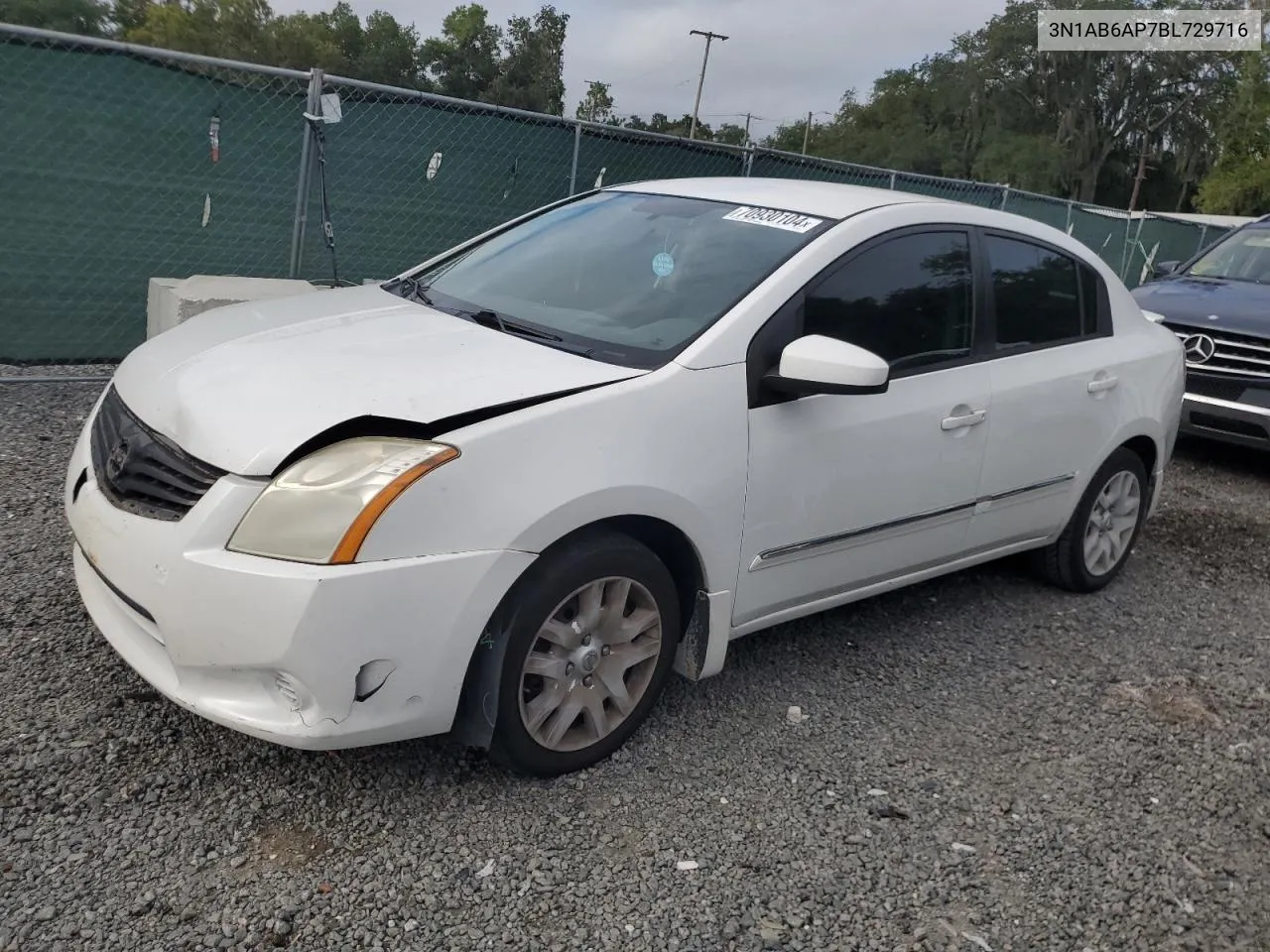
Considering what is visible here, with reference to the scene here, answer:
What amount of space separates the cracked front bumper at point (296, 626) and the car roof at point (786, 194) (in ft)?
5.73

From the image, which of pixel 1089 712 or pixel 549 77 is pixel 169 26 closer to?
pixel 549 77

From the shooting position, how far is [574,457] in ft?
8.92

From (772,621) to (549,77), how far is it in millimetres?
84140

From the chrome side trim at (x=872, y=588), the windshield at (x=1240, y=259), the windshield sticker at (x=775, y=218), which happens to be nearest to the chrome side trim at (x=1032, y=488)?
the chrome side trim at (x=872, y=588)

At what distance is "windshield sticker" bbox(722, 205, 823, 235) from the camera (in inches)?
139

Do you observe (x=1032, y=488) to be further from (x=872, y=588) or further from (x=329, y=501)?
(x=329, y=501)

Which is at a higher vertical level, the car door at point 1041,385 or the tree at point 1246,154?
the tree at point 1246,154

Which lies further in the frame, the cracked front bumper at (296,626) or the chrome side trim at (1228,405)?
the chrome side trim at (1228,405)

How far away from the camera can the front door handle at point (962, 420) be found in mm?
3673

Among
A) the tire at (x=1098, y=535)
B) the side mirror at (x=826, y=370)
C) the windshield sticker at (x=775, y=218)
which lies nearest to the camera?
the side mirror at (x=826, y=370)

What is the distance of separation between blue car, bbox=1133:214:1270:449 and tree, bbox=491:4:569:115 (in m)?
75.6

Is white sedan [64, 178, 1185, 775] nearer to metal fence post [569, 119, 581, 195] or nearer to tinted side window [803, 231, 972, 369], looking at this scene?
tinted side window [803, 231, 972, 369]

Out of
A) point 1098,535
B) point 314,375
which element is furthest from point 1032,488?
point 314,375

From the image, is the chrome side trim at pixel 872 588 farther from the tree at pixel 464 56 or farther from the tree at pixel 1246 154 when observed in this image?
the tree at pixel 464 56
